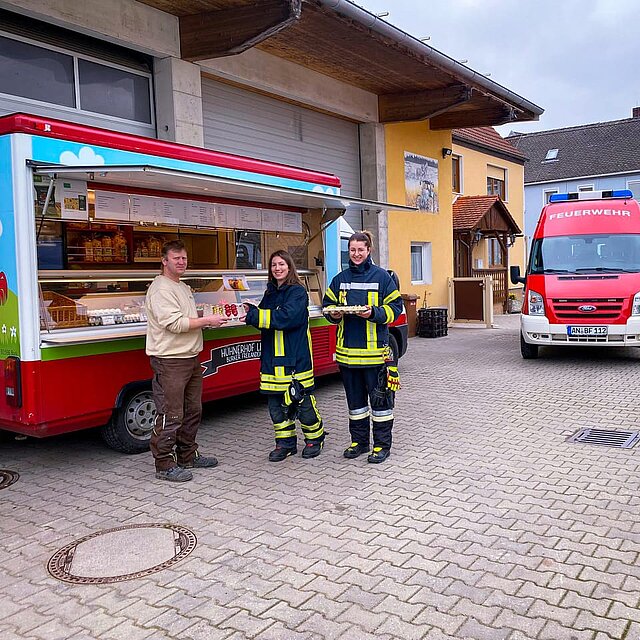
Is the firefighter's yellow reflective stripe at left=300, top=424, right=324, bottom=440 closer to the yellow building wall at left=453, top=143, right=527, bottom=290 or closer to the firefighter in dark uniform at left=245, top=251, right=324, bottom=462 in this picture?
the firefighter in dark uniform at left=245, top=251, right=324, bottom=462

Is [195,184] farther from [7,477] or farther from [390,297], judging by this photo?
[7,477]

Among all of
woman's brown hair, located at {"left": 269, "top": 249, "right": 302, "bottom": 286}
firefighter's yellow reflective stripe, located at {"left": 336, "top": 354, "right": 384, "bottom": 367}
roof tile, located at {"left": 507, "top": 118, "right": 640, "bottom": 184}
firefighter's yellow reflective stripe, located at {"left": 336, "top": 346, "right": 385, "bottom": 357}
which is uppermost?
roof tile, located at {"left": 507, "top": 118, "right": 640, "bottom": 184}

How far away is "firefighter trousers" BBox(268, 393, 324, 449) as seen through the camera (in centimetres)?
571

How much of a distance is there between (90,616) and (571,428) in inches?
193

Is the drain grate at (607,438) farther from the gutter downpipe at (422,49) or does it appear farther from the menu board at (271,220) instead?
the gutter downpipe at (422,49)

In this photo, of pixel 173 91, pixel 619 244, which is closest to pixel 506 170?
pixel 619 244

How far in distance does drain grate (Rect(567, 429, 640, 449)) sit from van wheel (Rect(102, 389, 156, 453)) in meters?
3.80

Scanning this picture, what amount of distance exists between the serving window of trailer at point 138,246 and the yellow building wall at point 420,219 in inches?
276

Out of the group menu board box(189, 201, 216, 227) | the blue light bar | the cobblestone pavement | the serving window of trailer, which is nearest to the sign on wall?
the blue light bar

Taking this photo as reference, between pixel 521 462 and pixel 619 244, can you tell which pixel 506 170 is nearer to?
pixel 619 244

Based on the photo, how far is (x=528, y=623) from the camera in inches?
122

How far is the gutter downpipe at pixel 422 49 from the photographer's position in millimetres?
9680

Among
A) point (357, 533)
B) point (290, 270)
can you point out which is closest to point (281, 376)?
point (290, 270)

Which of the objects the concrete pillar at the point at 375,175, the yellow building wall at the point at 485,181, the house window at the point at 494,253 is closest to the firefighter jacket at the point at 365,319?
the concrete pillar at the point at 375,175
